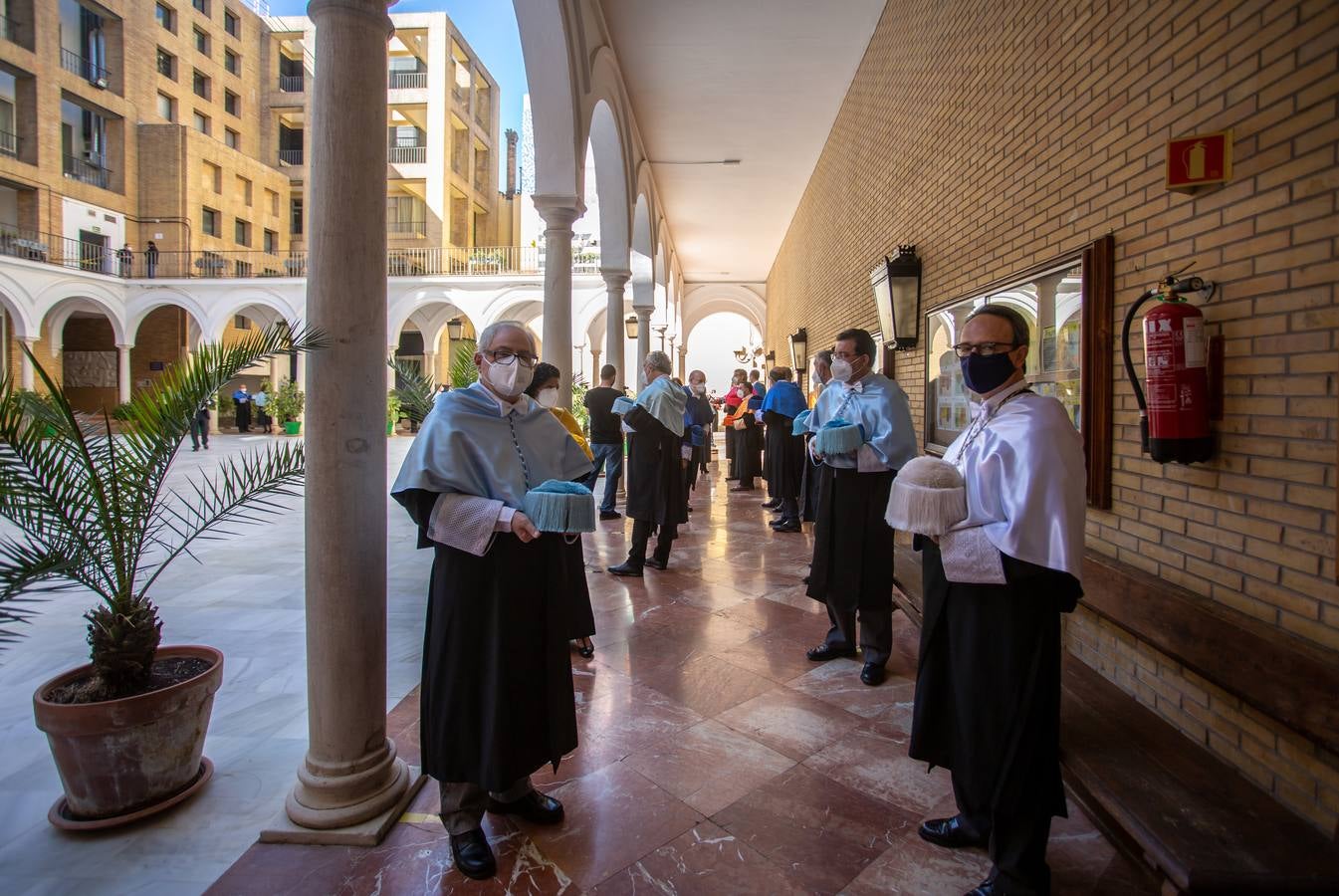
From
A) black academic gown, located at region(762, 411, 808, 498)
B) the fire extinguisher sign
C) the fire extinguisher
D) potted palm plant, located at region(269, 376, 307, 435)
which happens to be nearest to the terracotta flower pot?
the fire extinguisher

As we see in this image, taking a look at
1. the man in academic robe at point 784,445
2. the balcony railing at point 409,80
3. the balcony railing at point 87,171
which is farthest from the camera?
the balcony railing at point 409,80

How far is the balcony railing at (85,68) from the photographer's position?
27266 millimetres

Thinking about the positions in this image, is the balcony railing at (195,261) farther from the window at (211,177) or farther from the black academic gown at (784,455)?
the black academic gown at (784,455)

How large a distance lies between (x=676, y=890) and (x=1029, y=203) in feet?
12.4

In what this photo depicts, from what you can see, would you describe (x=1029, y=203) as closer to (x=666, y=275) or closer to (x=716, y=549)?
(x=716, y=549)

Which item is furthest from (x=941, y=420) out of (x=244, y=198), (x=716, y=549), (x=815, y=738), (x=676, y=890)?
(x=244, y=198)

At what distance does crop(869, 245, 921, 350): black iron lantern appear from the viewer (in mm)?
6469

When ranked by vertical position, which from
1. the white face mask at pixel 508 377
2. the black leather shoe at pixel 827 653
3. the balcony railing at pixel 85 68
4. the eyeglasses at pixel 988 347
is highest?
the balcony railing at pixel 85 68

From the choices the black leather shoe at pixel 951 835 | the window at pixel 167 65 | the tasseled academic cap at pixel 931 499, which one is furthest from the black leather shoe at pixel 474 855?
the window at pixel 167 65

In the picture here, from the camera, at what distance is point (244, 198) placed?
33.0m

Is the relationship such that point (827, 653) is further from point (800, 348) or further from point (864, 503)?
point (800, 348)

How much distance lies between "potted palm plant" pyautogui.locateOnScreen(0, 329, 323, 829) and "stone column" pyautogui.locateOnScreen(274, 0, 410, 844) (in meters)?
0.20

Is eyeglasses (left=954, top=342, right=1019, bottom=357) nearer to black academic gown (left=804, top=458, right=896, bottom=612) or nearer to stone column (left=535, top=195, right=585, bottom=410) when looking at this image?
black academic gown (left=804, top=458, right=896, bottom=612)

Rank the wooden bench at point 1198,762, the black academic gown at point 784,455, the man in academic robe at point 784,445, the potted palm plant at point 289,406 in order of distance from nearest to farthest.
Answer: the wooden bench at point 1198,762 < the man in academic robe at point 784,445 < the black academic gown at point 784,455 < the potted palm plant at point 289,406
